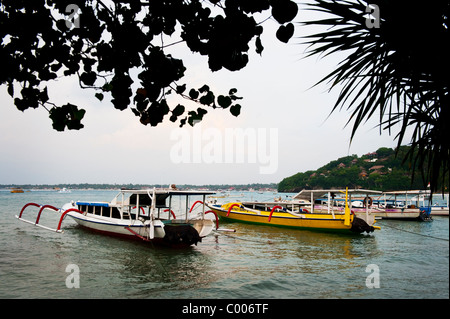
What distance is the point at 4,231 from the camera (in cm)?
2197

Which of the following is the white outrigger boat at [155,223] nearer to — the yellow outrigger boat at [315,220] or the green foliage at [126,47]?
the yellow outrigger boat at [315,220]

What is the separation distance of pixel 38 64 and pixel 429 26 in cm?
417

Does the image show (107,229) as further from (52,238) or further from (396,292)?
(396,292)

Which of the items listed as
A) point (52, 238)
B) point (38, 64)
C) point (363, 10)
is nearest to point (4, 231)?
point (52, 238)

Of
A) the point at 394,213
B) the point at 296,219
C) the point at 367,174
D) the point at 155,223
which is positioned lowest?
the point at 394,213

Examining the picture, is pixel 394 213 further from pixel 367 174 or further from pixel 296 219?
pixel 367 174

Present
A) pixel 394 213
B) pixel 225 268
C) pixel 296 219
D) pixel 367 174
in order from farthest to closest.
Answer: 1. pixel 367 174
2. pixel 394 213
3. pixel 296 219
4. pixel 225 268


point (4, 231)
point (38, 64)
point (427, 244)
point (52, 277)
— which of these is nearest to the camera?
point (38, 64)

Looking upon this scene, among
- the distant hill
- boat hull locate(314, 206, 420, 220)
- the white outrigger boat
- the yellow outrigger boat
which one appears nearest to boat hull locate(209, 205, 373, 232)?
the yellow outrigger boat

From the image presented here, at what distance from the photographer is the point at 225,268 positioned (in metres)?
11.9

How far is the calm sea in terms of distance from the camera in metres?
9.11

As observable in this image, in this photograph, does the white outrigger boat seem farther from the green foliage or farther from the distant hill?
the distant hill

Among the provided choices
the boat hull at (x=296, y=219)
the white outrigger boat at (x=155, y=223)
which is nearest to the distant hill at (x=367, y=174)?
the boat hull at (x=296, y=219)

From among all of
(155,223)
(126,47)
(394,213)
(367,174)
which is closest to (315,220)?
(155,223)
